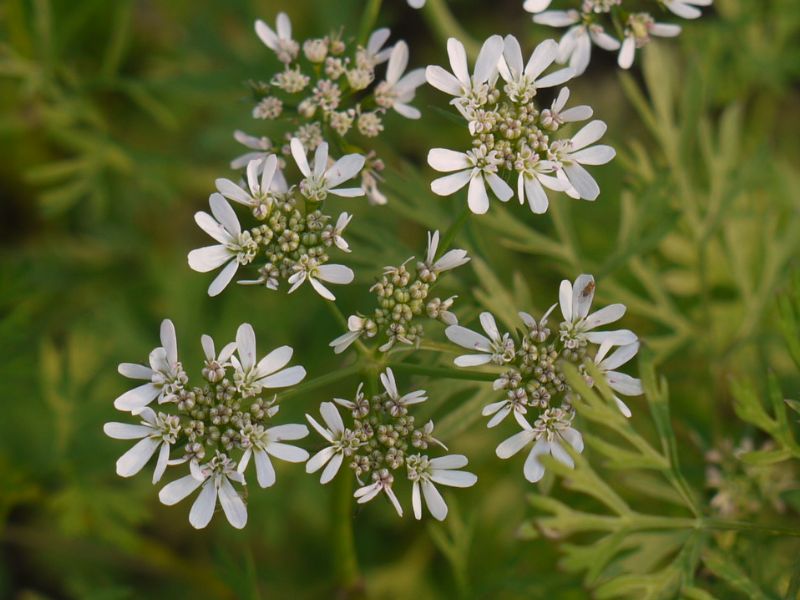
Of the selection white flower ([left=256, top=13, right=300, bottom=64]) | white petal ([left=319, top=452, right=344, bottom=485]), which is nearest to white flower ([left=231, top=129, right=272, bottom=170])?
white flower ([left=256, top=13, right=300, bottom=64])

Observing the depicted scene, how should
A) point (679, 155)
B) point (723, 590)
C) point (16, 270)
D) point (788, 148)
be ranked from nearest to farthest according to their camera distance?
point (723, 590) → point (679, 155) → point (16, 270) → point (788, 148)

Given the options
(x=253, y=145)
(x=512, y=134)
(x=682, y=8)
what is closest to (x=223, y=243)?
(x=253, y=145)

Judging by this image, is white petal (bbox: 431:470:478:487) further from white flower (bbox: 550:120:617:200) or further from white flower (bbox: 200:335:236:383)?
white flower (bbox: 550:120:617:200)

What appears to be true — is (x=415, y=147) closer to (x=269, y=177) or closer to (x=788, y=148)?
(x=788, y=148)

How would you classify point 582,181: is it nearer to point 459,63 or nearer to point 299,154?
point 459,63

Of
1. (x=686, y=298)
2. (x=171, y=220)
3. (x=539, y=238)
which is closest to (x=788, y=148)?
(x=686, y=298)

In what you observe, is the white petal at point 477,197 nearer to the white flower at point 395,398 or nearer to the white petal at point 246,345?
the white flower at point 395,398
